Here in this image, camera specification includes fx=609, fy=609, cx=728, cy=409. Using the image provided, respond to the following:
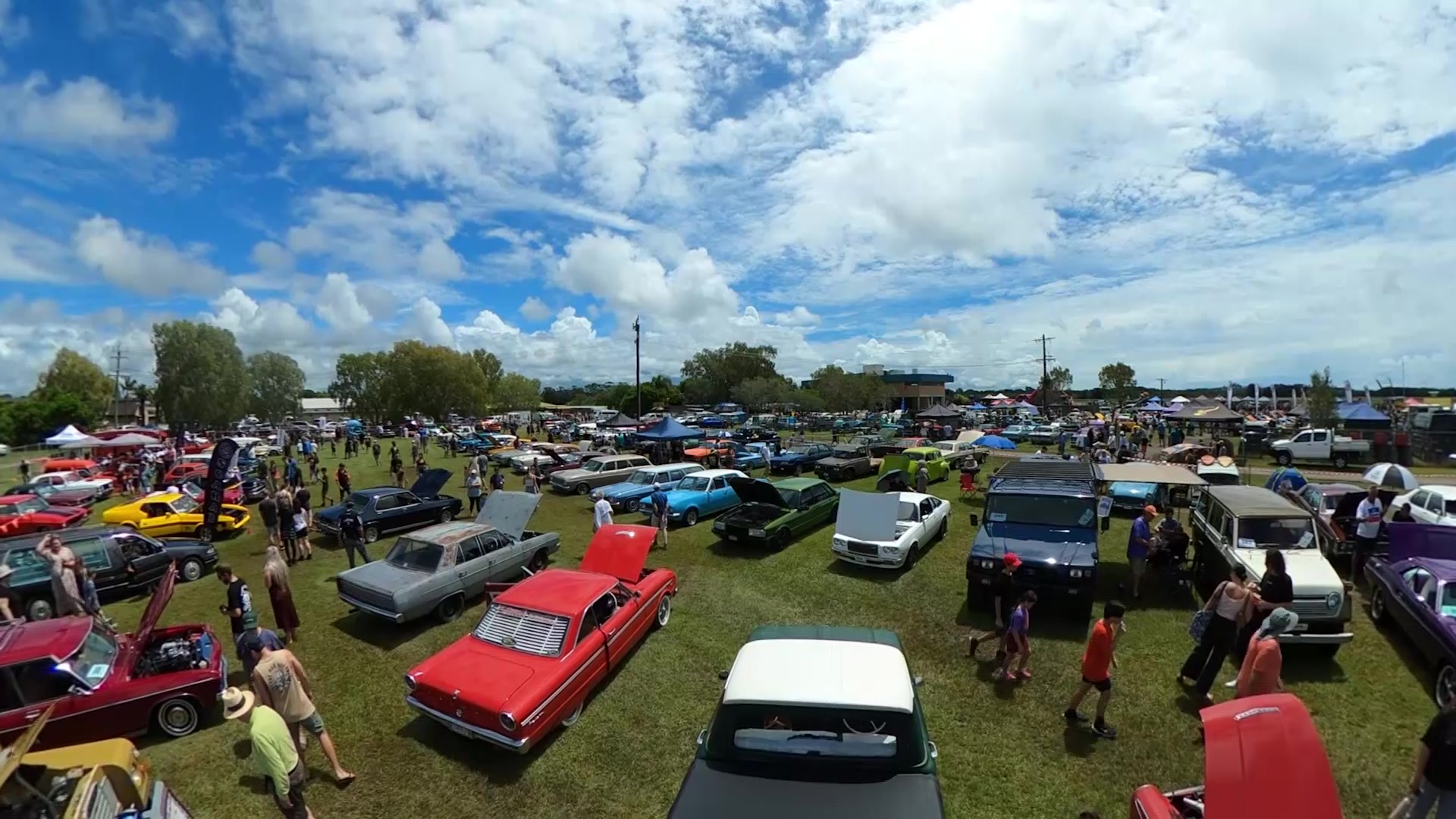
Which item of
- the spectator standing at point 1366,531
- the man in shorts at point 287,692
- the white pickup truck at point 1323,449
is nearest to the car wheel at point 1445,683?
the spectator standing at point 1366,531

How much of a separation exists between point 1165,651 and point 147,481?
35.1m

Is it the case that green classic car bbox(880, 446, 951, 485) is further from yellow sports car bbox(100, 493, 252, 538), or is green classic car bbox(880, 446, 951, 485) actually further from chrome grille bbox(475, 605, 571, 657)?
yellow sports car bbox(100, 493, 252, 538)

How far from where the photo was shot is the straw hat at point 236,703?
4742mm

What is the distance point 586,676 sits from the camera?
714 centimetres

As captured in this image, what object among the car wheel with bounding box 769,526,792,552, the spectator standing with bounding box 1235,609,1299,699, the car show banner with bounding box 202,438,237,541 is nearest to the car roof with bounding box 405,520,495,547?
the car wheel with bounding box 769,526,792,552

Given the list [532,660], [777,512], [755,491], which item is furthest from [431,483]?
[532,660]

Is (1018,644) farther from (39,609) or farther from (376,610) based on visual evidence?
(39,609)

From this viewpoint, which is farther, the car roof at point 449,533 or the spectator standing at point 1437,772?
the car roof at point 449,533

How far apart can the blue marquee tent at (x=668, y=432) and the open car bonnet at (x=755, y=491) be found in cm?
903

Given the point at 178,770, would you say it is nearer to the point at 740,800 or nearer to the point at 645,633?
the point at 645,633

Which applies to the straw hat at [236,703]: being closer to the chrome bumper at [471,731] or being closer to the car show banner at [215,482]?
the chrome bumper at [471,731]

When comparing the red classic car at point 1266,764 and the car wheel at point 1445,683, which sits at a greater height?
the red classic car at point 1266,764

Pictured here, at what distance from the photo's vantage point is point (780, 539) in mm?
14164

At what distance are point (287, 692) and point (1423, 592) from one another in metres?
13.3
